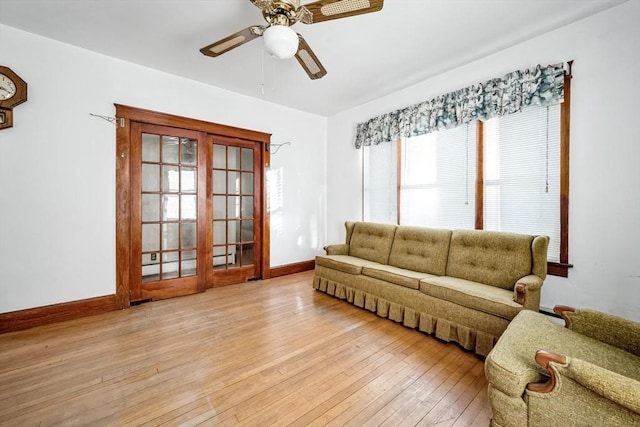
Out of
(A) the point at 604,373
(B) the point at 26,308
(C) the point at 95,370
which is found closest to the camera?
(A) the point at 604,373

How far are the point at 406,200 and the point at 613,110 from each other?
214 centimetres

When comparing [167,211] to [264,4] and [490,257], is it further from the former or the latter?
[490,257]

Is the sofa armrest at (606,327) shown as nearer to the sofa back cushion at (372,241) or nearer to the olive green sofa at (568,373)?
the olive green sofa at (568,373)

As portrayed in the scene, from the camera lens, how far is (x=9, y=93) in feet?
8.10

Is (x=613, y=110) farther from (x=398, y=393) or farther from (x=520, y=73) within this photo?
(x=398, y=393)

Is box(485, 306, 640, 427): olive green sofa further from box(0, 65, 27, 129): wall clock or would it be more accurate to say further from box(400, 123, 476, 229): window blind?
box(0, 65, 27, 129): wall clock

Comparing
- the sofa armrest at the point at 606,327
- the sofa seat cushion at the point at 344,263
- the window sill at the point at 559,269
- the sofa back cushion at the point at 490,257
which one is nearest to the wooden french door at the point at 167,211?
the sofa seat cushion at the point at 344,263

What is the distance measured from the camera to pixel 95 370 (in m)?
1.92

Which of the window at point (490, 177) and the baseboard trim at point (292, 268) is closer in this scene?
the window at point (490, 177)

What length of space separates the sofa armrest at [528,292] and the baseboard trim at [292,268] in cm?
329

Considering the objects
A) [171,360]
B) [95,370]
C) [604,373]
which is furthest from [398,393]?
[95,370]

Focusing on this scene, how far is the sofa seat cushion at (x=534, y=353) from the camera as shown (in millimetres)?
1191

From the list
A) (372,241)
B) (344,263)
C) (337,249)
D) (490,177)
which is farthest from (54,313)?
(490,177)

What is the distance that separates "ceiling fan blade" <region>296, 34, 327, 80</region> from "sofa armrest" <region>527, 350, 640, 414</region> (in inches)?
90.7
